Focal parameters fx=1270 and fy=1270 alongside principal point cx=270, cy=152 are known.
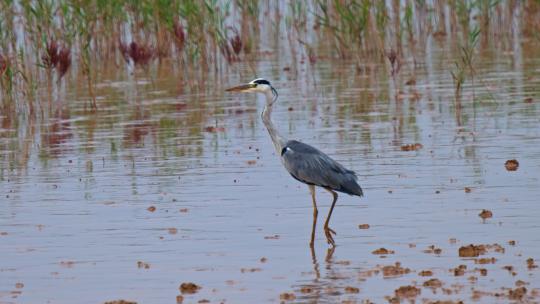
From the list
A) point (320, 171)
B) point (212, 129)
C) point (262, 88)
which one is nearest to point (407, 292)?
point (320, 171)

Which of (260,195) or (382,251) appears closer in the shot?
(382,251)

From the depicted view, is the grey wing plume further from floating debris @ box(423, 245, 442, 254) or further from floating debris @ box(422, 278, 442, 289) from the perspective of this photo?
floating debris @ box(422, 278, 442, 289)

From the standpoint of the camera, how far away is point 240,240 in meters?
9.56

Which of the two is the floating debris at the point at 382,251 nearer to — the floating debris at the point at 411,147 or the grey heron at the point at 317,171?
the grey heron at the point at 317,171

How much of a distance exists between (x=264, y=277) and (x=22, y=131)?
8.94 meters

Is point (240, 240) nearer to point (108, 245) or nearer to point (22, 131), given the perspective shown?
point (108, 245)

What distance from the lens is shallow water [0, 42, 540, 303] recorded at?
326 inches

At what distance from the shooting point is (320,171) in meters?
9.78

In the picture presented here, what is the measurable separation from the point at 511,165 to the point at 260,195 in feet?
8.25

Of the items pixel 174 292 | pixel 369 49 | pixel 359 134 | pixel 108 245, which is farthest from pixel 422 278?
pixel 369 49

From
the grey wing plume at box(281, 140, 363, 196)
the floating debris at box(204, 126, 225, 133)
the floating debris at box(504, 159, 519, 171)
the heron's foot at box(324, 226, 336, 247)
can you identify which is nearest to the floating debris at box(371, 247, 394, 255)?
the heron's foot at box(324, 226, 336, 247)

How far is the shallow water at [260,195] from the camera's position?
8.27m

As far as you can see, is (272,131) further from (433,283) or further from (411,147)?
(411,147)

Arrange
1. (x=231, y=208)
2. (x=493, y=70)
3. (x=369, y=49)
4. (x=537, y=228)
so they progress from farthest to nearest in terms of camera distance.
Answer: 1. (x=369, y=49)
2. (x=493, y=70)
3. (x=231, y=208)
4. (x=537, y=228)
